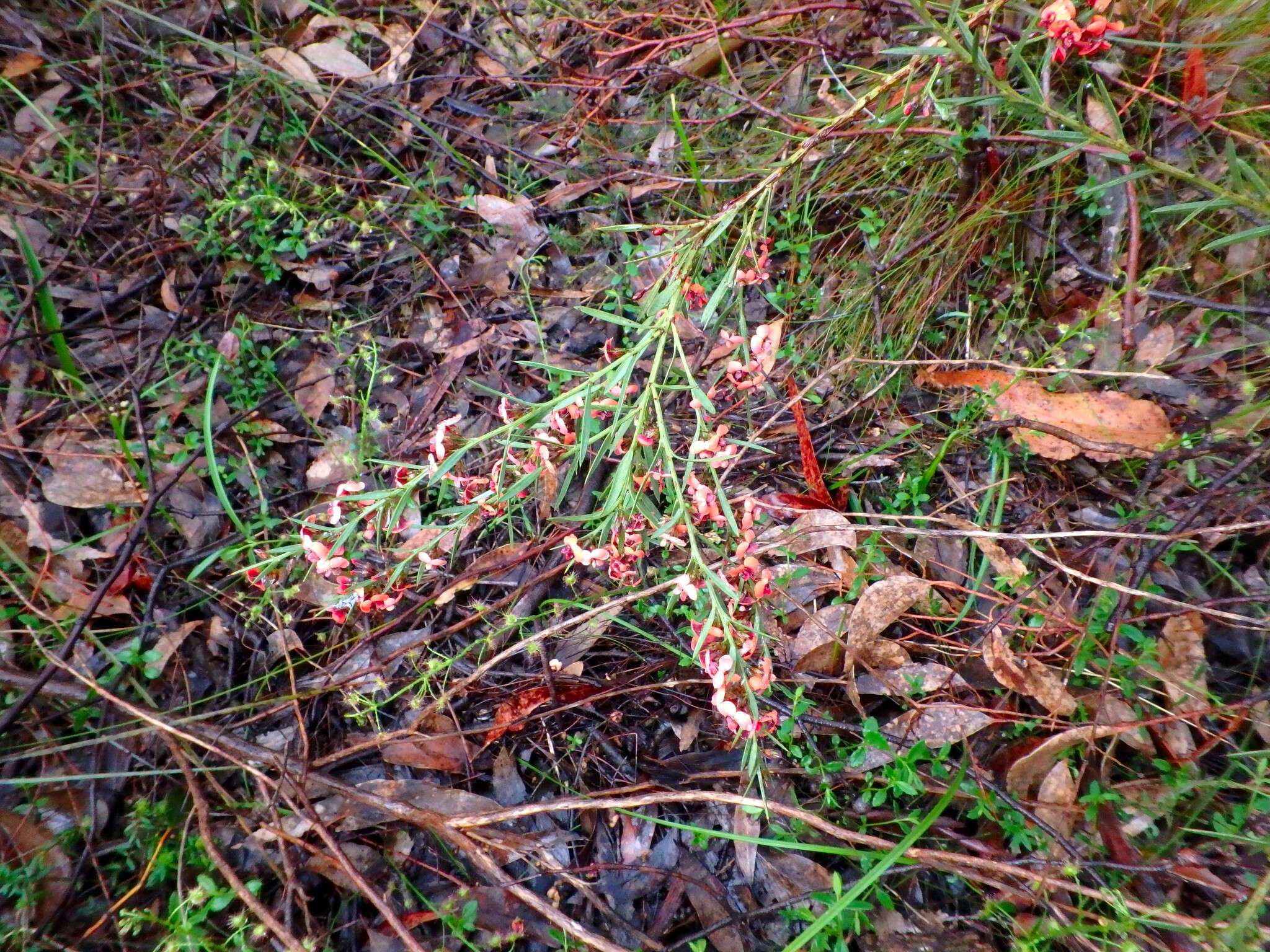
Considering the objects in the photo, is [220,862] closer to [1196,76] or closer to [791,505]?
[791,505]

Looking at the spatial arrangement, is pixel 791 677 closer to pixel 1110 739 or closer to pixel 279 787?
pixel 1110 739

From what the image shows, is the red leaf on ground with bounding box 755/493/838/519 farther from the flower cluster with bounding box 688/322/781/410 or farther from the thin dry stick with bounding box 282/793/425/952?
the thin dry stick with bounding box 282/793/425/952

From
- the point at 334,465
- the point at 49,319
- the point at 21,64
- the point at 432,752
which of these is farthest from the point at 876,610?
the point at 21,64

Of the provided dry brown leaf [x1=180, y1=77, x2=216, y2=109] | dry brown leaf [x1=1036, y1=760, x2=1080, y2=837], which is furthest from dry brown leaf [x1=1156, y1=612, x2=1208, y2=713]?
dry brown leaf [x1=180, y1=77, x2=216, y2=109]

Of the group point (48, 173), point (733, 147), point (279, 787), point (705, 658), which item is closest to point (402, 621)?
point (279, 787)

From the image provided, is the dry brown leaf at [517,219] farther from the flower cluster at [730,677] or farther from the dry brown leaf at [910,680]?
the dry brown leaf at [910,680]

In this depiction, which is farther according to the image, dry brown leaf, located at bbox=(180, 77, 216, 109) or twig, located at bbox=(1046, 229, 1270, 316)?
dry brown leaf, located at bbox=(180, 77, 216, 109)
